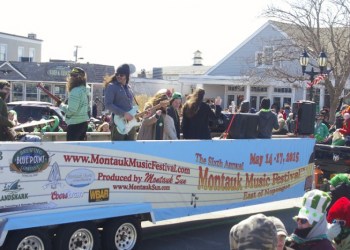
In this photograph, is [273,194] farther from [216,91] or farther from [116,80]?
[216,91]

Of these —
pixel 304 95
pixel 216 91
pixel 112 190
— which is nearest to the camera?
pixel 112 190

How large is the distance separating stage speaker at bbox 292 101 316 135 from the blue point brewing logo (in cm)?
591

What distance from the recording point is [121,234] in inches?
280

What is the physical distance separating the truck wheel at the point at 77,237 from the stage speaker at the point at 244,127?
3.27 metres

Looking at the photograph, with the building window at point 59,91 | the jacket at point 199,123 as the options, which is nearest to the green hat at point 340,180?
the jacket at point 199,123

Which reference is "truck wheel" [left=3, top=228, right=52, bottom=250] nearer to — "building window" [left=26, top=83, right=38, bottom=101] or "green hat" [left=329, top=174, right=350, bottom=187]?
"green hat" [left=329, top=174, right=350, bottom=187]

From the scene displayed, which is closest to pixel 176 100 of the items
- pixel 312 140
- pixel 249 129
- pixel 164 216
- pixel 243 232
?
pixel 249 129

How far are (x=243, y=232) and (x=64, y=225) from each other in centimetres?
408

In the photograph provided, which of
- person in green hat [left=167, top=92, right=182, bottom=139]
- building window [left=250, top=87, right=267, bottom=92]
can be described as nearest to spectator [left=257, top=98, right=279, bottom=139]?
person in green hat [left=167, top=92, right=182, bottom=139]

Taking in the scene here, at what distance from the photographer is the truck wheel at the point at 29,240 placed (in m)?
5.98

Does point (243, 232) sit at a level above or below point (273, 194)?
above

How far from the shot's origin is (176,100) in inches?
360

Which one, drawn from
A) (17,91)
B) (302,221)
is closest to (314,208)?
(302,221)

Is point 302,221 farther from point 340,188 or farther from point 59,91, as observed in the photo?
point 59,91
